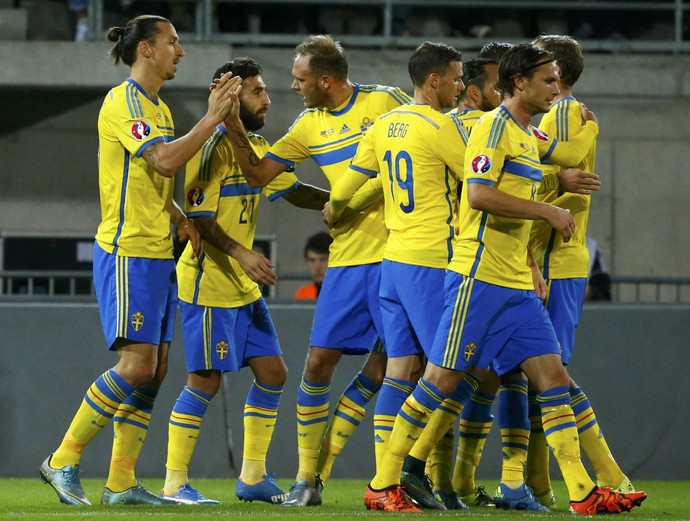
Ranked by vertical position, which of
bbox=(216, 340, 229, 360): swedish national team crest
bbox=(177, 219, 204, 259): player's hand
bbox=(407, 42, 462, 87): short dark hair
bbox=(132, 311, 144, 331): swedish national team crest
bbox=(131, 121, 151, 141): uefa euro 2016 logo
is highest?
bbox=(407, 42, 462, 87): short dark hair

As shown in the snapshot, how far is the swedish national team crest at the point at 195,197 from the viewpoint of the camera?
21.8 ft

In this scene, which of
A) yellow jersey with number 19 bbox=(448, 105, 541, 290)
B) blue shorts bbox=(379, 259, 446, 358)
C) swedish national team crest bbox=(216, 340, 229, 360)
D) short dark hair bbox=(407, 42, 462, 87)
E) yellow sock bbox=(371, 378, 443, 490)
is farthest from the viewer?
swedish national team crest bbox=(216, 340, 229, 360)

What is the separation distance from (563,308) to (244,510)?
187cm

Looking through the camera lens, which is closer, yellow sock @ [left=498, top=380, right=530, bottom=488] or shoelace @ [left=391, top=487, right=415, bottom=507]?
shoelace @ [left=391, top=487, right=415, bottom=507]

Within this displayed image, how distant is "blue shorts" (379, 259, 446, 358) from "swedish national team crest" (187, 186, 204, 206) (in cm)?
110

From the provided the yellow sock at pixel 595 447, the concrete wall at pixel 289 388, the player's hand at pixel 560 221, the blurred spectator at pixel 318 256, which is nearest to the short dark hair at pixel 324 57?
the player's hand at pixel 560 221

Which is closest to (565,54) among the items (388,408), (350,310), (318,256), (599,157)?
(350,310)

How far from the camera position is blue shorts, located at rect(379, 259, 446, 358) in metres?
6.01

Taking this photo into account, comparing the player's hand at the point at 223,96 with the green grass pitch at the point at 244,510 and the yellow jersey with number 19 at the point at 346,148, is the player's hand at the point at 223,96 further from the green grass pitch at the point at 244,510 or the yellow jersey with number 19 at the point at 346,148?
the green grass pitch at the point at 244,510

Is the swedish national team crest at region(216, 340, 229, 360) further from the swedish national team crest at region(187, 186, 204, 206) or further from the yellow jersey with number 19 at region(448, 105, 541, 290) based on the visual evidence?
the yellow jersey with number 19 at region(448, 105, 541, 290)

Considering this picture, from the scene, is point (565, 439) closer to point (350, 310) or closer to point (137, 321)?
point (350, 310)

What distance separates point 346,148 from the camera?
6.58 meters

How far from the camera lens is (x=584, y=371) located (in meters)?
8.96

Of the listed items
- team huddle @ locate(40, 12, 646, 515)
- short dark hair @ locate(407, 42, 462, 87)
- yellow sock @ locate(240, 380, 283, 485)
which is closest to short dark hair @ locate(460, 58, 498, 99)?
team huddle @ locate(40, 12, 646, 515)
